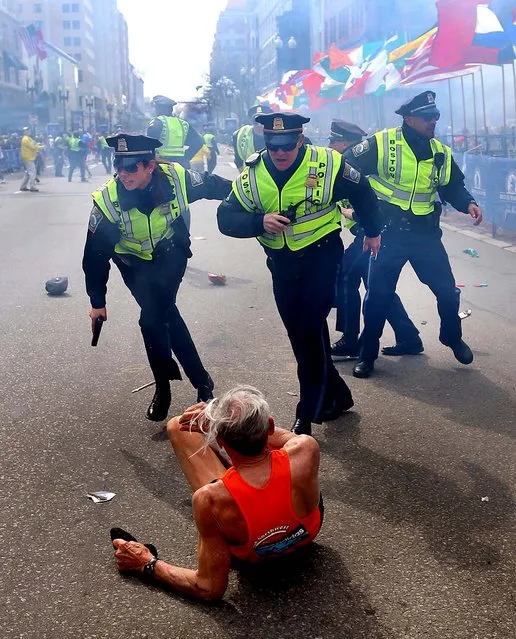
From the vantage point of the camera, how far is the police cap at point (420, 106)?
17.7 ft

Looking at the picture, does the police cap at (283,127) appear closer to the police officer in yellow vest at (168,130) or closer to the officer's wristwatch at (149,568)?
the officer's wristwatch at (149,568)

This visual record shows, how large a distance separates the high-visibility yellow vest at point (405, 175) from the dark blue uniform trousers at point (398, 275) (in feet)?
0.61

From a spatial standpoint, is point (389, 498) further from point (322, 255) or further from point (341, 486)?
point (322, 255)

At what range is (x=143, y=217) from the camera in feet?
15.3

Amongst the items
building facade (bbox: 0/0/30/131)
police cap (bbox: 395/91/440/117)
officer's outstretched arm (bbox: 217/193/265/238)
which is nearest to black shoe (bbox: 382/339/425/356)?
police cap (bbox: 395/91/440/117)

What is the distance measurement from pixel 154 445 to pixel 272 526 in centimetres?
171

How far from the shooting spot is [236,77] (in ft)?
296

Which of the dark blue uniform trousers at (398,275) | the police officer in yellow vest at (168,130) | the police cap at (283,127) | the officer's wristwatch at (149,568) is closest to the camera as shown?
the officer's wristwatch at (149,568)

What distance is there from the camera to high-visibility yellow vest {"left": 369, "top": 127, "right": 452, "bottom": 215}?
5.49 meters

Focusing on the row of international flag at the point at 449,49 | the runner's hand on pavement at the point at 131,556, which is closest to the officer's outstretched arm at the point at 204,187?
the runner's hand on pavement at the point at 131,556

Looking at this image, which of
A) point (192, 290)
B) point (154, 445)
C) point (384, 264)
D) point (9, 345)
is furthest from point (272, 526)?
point (192, 290)

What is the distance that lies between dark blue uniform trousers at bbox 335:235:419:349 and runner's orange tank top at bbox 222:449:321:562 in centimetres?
334

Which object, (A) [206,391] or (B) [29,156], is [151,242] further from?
(B) [29,156]

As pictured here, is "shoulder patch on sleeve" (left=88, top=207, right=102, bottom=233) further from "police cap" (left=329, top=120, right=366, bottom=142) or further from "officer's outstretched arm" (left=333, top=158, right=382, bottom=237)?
"police cap" (left=329, top=120, right=366, bottom=142)
